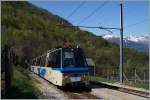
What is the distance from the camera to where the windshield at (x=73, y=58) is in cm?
2323

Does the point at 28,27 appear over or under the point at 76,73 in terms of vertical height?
over

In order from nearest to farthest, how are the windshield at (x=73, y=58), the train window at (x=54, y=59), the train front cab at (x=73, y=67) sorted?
the train front cab at (x=73, y=67) → the windshield at (x=73, y=58) → the train window at (x=54, y=59)

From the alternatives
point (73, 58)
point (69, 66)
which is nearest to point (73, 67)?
point (69, 66)

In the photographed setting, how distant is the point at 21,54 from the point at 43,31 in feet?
58.3

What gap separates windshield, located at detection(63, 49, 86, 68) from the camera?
76.2ft

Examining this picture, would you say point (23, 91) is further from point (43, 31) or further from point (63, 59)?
point (43, 31)

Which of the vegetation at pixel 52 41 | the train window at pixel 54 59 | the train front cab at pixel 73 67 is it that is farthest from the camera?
the vegetation at pixel 52 41

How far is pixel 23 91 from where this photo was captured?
16266mm

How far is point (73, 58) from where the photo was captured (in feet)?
76.8

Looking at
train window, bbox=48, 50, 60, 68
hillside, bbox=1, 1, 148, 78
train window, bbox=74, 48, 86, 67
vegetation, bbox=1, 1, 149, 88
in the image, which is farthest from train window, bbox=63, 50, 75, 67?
hillside, bbox=1, 1, 148, 78

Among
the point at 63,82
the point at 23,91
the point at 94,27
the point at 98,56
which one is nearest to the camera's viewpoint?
the point at 23,91

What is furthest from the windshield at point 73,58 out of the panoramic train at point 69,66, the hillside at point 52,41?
the hillside at point 52,41

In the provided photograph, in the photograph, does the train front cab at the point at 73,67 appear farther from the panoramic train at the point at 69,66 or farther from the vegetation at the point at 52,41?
the vegetation at the point at 52,41

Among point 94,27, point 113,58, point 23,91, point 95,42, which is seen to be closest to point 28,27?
point 95,42
